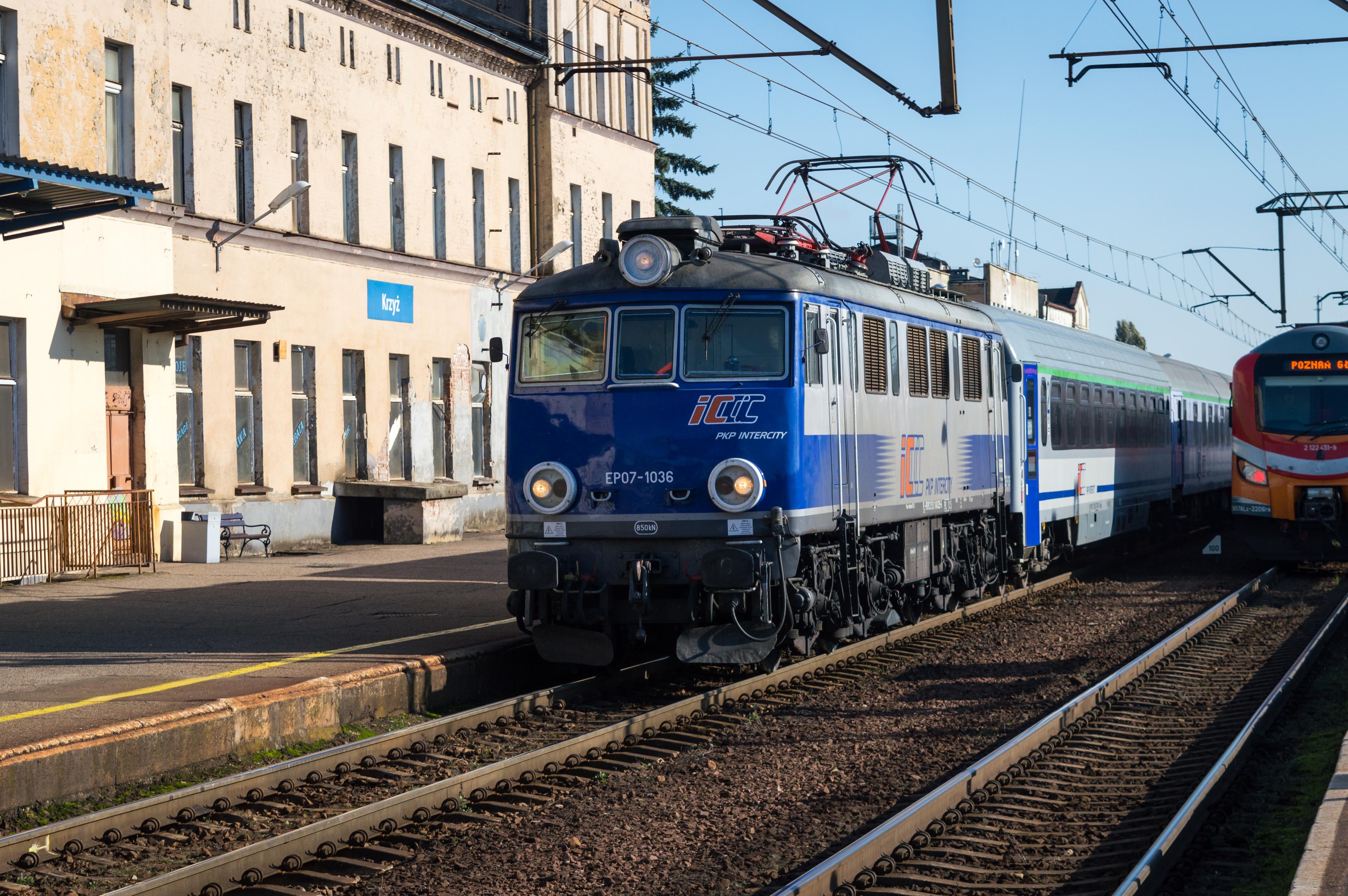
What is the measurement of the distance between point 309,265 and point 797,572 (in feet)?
54.0

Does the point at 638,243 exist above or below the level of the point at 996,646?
above

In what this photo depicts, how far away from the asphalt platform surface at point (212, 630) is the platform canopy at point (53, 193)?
428cm


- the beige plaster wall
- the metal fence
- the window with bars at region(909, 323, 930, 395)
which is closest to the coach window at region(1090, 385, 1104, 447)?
the window with bars at region(909, 323, 930, 395)

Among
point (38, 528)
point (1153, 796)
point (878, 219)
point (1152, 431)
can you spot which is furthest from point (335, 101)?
point (1153, 796)

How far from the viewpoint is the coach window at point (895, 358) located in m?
13.8

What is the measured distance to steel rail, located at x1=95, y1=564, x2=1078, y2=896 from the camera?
21.8 ft

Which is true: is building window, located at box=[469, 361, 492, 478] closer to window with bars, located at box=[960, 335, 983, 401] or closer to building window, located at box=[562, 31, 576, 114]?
building window, located at box=[562, 31, 576, 114]

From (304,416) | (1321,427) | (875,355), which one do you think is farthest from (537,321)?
(304,416)

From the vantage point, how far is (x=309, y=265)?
85.6 ft

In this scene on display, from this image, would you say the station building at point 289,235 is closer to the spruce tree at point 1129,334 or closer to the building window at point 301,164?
the building window at point 301,164

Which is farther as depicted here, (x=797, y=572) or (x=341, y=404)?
(x=341, y=404)

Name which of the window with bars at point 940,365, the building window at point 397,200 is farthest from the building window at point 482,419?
the window with bars at point 940,365

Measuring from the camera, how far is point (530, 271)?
32.2 metres

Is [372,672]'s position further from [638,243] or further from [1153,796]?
[1153,796]
